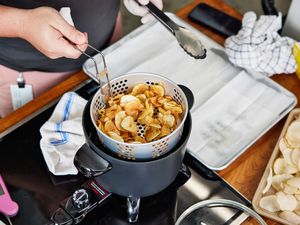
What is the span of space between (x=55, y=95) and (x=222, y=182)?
40 centimetres

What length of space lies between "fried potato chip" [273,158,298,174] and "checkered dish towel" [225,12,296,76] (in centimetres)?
24

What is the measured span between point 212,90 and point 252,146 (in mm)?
156

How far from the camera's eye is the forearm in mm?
858

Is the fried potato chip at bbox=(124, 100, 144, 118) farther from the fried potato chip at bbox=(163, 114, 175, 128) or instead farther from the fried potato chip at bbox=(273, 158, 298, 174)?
the fried potato chip at bbox=(273, 158, 298, 174)

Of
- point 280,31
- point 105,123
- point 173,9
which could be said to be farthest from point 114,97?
point 173,9

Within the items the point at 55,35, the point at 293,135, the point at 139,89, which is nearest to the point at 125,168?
the point at 139,89

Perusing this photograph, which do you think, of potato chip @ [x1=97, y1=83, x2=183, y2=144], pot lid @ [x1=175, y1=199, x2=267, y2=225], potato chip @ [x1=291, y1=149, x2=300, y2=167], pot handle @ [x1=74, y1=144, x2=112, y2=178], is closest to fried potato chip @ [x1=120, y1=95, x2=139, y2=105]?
potato chip @ [x1=97, y1=83, x2=183, y2=144]

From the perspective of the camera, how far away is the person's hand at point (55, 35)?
78cm

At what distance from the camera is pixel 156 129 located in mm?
742

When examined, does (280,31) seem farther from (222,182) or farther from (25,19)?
(25,19)

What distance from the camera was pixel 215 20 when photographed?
3.75 feet

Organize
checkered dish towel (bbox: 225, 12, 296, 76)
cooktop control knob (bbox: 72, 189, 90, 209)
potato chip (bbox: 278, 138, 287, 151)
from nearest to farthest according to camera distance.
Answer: cooktop control knob (bbox: 72, 189, 90, 209) < potato chip (bbox: 278, 138, 287, 151) < checkered dish towel (bbox: 225, 12, 296, 76)

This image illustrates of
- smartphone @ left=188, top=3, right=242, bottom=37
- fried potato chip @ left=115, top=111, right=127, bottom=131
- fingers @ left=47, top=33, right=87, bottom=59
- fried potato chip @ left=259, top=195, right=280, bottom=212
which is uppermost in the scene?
fingers @ left=47, top=33, right=87, bottom=59

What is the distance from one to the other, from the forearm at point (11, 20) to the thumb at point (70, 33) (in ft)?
0.34
